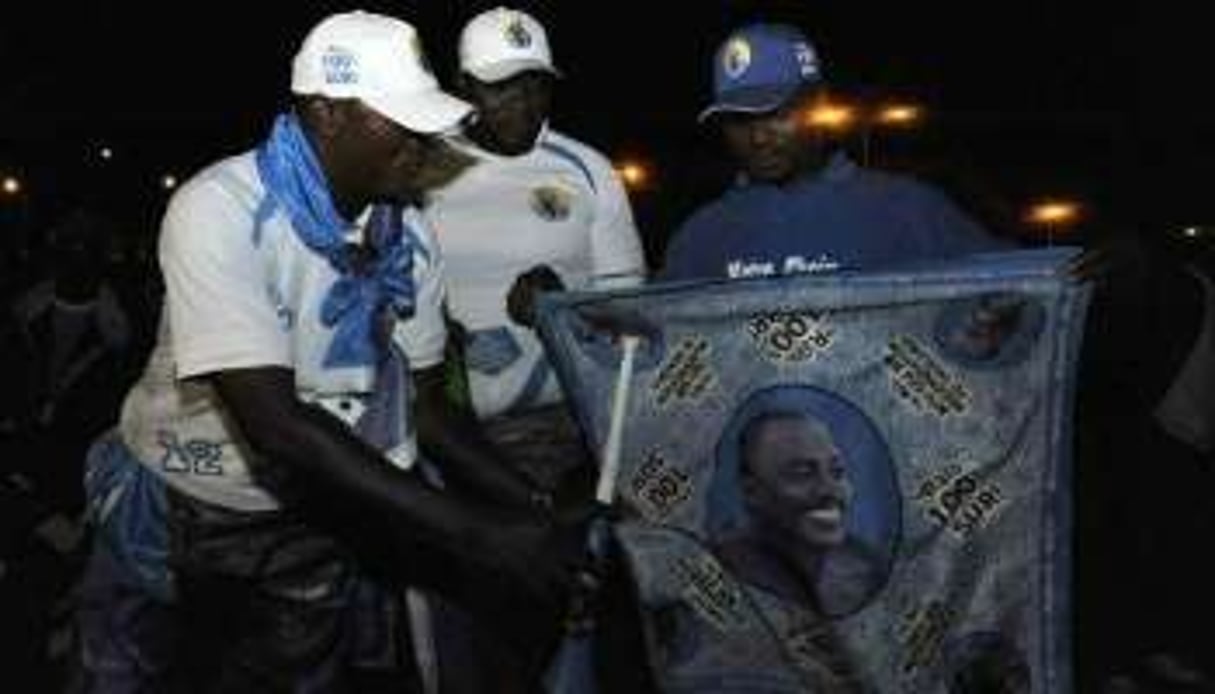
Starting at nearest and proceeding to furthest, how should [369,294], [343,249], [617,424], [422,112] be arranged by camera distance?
1. [422,112]
2. [343,249]
3. [369,294]
4. [617,424]

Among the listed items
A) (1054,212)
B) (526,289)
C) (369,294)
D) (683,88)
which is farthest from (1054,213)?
(683,88)

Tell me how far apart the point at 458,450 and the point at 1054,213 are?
28.0 feet

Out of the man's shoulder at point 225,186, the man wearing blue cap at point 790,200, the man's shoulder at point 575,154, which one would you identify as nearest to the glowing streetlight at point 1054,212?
the man's shoulder at point 575,154

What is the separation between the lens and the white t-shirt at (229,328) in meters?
3.89

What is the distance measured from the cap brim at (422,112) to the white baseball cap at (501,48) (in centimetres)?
184

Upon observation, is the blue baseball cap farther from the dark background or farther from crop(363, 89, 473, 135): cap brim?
the dark background

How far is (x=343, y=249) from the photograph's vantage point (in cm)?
410

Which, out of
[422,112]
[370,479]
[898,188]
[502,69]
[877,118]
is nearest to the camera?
[370,479]

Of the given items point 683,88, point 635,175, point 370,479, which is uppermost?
point 683,88

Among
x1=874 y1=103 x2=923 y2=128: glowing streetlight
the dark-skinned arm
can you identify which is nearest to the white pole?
the dark-skinned arm

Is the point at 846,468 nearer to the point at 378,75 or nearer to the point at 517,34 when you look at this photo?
the point at 378,75

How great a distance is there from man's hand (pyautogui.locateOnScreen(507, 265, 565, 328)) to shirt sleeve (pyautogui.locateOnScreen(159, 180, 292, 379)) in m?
1.58

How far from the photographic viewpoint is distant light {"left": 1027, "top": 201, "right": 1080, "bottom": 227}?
39.3 ft

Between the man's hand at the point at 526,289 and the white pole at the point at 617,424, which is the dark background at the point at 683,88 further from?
the white pole at the point at 617,424
